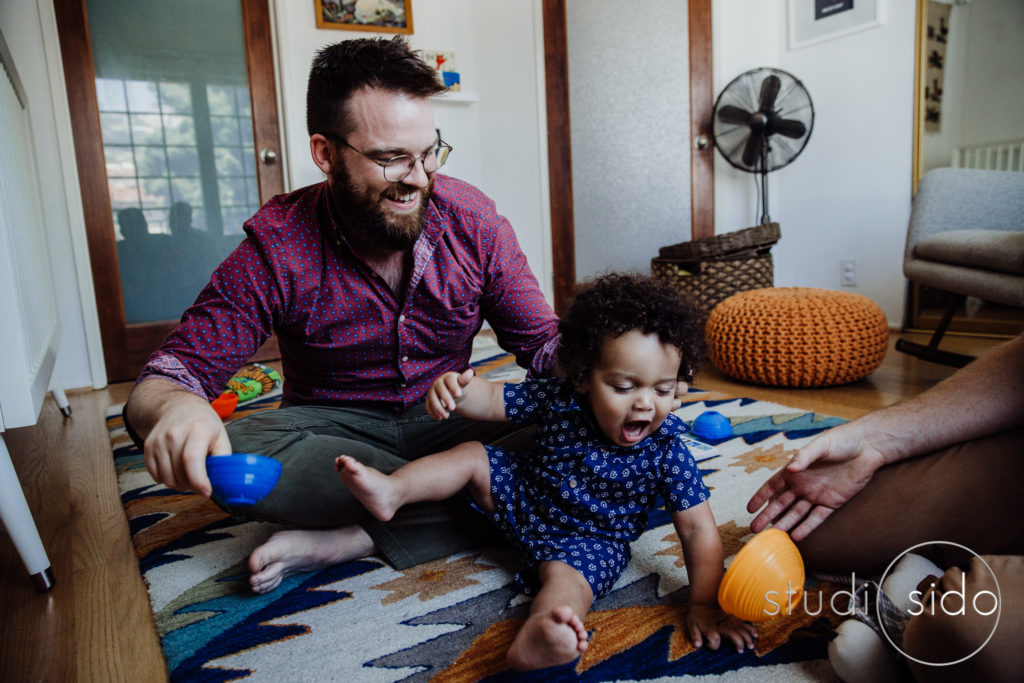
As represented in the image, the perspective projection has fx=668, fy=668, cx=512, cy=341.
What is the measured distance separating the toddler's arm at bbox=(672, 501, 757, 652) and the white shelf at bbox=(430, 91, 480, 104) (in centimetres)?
323

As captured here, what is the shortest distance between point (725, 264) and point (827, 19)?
159 cm

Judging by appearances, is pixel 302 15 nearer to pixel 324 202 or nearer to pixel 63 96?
pixel 63 96

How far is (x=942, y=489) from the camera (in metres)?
0.89

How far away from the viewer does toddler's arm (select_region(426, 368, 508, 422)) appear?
962 mm

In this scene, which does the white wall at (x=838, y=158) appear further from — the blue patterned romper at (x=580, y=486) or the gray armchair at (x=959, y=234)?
the blue patterned romper at (x=580, y=486)

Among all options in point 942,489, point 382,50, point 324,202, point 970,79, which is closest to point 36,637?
point 324,202

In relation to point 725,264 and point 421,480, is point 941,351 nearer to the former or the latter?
point 725,264

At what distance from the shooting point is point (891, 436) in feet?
3.09

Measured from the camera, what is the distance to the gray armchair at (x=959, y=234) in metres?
2.10

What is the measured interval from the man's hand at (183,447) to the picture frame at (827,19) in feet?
12.0

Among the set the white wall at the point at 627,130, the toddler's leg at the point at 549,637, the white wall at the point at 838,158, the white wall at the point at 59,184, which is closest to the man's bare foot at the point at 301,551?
the toddler's leg at the point at 549,637

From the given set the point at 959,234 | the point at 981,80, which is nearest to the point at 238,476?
the point at 959,234

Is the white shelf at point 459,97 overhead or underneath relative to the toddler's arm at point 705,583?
overhead

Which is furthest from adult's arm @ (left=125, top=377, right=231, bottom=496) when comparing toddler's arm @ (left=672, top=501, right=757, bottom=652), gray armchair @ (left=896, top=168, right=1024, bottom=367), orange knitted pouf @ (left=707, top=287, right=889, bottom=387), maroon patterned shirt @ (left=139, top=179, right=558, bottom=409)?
gray armchair @ (left=896, top=168, right=1024, bottom=367)
